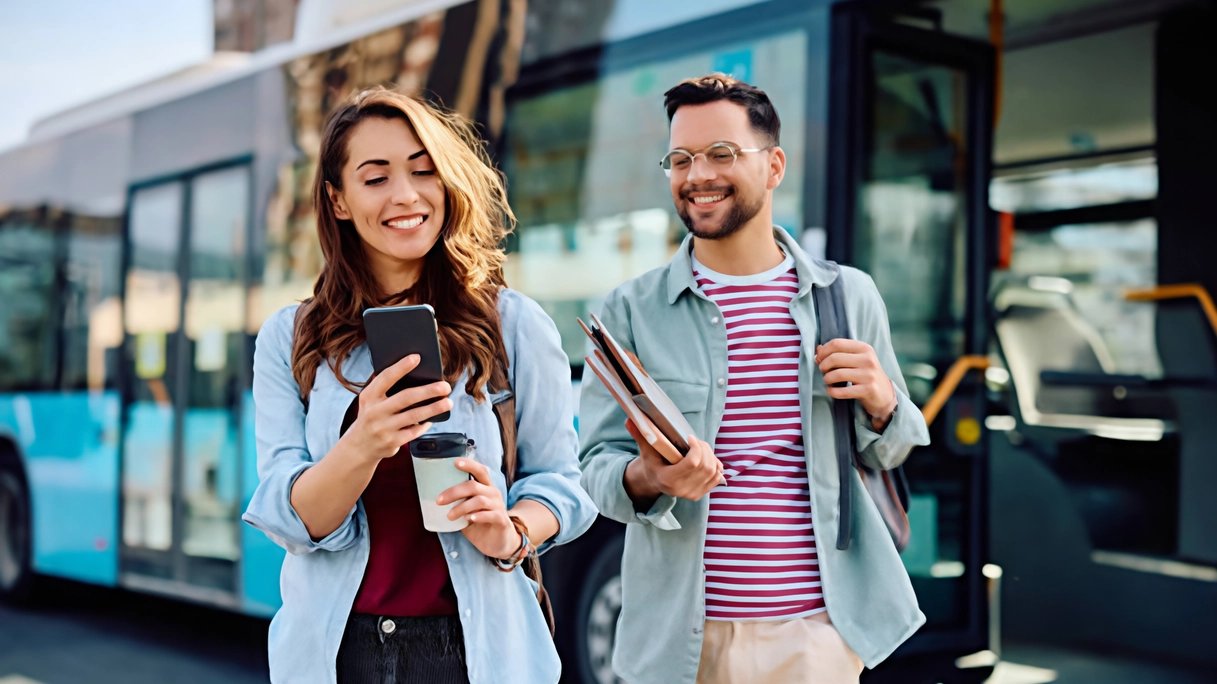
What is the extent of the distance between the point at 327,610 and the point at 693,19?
3110 mm

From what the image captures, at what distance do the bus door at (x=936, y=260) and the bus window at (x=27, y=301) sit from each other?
5454 mm

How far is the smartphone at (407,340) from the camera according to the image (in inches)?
62.5

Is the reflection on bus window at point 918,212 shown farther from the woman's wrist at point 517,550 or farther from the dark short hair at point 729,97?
the woman's wrist at point 517,550

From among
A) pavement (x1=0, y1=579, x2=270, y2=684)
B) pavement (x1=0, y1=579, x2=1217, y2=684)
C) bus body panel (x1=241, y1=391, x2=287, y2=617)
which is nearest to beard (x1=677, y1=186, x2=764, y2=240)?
pavement (x1=0, y1=579, x2=1217, y2=684)

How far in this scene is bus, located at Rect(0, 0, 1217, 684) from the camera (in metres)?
4.30

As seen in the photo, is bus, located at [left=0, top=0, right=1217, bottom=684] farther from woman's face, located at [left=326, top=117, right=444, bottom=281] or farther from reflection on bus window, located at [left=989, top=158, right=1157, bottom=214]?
woman's face, located at [left=326, top=117, right=444, bottom=281]

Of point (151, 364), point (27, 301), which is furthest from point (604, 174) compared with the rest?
point (27, 301)

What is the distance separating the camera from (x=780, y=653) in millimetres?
2018

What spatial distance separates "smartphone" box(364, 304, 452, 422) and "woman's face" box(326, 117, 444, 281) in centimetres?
29

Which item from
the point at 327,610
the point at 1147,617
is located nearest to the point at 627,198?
the point at 327,610

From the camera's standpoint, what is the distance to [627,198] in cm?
462

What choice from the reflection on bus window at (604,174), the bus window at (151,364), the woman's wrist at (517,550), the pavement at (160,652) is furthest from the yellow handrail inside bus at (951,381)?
the bus window at (151,364)

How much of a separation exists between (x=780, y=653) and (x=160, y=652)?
16.8 feet

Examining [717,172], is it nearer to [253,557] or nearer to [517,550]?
[517,550]
